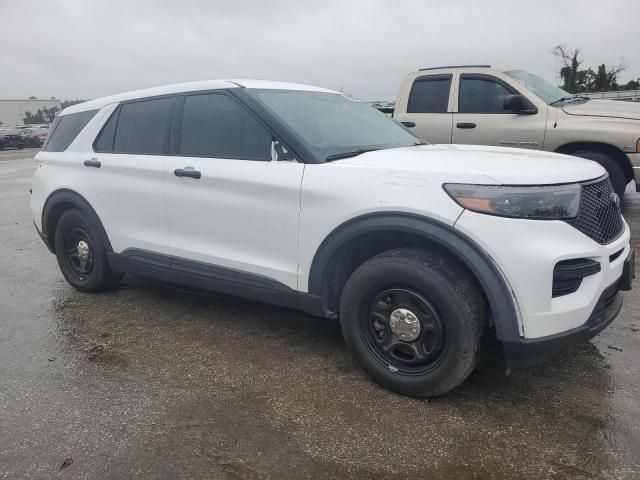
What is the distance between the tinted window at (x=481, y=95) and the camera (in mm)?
7234

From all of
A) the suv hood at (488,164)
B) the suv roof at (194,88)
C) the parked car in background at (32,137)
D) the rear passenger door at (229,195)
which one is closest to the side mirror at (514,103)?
the suv roof at (194,88)

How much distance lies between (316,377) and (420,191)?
1.29 meters

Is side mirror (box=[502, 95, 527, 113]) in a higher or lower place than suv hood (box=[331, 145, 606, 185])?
higher

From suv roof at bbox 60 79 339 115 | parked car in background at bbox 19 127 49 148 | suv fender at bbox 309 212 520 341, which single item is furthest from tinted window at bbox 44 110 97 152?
parked car in background at bbox 19 127 49 148

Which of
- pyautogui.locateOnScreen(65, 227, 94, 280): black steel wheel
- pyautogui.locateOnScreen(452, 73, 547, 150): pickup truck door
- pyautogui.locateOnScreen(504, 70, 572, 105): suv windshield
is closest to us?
pyautogui.locateOnScreen(65, 227, 94, 280): black steel wheel

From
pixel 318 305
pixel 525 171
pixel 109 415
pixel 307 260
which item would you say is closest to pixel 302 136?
pixel 307 260

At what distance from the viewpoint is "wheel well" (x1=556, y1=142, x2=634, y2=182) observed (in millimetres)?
6688

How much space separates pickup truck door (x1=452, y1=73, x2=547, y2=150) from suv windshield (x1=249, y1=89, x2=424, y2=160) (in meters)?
3.12

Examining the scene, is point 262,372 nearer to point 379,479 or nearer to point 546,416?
point 379,479

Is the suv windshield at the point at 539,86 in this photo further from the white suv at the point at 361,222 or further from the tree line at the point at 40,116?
the tree line at the point at 40,116

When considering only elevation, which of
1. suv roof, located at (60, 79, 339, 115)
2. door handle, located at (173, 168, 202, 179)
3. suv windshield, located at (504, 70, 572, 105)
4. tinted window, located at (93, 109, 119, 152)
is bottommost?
door handle, located at (173, 168, 202, 179)

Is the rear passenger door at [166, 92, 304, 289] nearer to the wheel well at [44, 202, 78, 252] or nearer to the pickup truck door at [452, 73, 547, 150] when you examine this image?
the wheel well at [44, 202, 78, 252]

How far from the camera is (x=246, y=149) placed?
12.1 feet

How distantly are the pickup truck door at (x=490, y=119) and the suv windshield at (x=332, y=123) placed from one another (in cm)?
312
